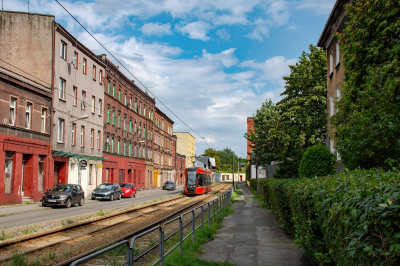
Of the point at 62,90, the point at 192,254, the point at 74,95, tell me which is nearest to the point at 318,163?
the point at 192,254

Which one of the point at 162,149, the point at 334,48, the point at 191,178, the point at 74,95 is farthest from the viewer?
the point at 162,149

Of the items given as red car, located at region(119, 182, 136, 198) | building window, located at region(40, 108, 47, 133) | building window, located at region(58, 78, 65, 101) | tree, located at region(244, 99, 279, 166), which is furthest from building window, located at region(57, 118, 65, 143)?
tree, located at region(244, 99, 279, 166)

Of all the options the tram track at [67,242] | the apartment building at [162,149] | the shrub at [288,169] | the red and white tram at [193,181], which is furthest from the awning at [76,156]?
the apartment building at [162,149]

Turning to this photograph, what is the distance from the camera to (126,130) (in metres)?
54.3

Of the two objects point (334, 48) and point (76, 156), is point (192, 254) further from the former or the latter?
point (76, 156)

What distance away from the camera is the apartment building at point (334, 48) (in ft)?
75.7

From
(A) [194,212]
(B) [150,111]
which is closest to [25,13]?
(A) [194,212]

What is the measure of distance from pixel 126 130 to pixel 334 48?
3468cm

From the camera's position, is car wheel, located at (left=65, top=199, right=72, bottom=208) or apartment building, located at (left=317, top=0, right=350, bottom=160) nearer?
apartment building, located at (left=317, top=0, right=350, bottom=160)

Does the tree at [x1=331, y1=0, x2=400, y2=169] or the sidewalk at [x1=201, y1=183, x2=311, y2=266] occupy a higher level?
the tree at [x1=331, y1=0, x2=400, y2=169]

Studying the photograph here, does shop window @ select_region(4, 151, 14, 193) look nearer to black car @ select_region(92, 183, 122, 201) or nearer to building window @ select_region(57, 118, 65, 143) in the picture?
building window @ select_region(57, 118, 65, 143)

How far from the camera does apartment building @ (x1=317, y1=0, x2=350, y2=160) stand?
908 inches

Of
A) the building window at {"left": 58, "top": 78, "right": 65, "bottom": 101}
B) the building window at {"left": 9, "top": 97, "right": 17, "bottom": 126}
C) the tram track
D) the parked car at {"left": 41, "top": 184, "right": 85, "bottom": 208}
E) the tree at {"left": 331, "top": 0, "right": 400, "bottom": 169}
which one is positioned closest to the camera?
the tram track

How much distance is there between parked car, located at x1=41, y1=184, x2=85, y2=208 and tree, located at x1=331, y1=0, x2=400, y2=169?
1719 centimetres
